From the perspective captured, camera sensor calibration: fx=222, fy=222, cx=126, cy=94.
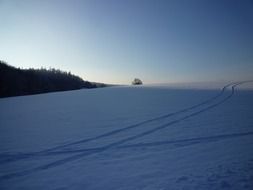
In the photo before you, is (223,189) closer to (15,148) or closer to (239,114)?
(15,148)

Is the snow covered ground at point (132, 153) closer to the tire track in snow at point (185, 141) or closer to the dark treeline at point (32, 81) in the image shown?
the tire track in snow at point (185, 141)

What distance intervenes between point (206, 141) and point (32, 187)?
13.7 feet

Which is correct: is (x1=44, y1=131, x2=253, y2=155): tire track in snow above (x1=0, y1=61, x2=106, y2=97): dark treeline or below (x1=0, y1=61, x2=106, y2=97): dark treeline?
below

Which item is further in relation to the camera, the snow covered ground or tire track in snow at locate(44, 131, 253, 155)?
tire track in snow at locate(44, 131, 253, 155)

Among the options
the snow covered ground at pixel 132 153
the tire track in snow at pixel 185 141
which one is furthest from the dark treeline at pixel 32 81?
the tire track in snow at pixel 185 141

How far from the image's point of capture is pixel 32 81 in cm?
3709

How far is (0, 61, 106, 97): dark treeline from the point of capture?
30734 millimetres

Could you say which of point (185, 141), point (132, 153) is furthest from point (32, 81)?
point (185, 141)

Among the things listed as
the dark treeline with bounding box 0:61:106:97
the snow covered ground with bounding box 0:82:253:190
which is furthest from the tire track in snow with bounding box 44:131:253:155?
the dark treeline with bounding box 0:61:106:97

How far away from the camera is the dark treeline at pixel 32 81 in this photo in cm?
3073

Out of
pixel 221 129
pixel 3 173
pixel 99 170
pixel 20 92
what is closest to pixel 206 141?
pixel 221 129

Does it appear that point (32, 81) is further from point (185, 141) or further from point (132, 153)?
point (185, 141)

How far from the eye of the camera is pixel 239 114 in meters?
8.78

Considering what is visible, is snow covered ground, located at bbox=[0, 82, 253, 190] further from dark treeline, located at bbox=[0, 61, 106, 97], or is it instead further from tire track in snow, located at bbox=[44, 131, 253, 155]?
dark treeline, located at bbox=[0, 61, 106, 97]
